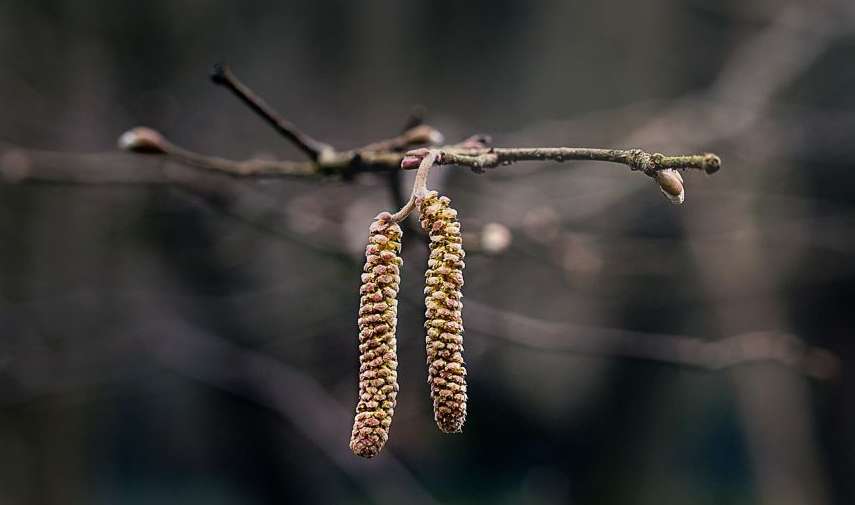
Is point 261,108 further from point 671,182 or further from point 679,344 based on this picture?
point 679,344

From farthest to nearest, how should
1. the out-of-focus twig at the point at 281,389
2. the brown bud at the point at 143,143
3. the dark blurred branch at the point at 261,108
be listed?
the out-of-focus twig at the point at 281,389 < the brown bud at the point at 143,143 < the dark blurred branch at the point at 261,108

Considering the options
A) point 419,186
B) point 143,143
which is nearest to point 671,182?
point 419,186

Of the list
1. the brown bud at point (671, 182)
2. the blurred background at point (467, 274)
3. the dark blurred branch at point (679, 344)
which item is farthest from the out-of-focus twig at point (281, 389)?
the brown bud at point (671, 182)

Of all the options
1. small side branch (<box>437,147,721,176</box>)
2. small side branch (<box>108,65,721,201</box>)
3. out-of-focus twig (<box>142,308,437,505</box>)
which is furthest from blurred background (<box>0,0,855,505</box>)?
small side branch (<box>437,147,721,176</box>)

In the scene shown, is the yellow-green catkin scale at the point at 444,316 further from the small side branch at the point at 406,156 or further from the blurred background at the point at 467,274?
the blurred background at the point at 467,274

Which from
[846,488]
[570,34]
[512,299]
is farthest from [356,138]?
[846,488]

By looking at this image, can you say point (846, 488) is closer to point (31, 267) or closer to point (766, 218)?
point (766, 218)
